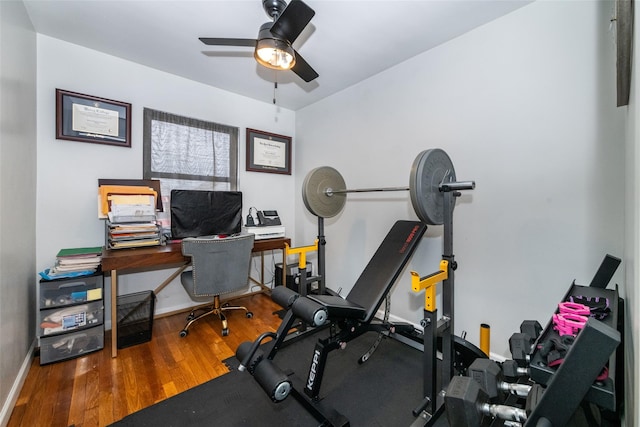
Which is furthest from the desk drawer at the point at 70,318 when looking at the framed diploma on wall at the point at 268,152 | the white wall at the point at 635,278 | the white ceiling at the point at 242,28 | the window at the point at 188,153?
the white wall at the point at 635,278

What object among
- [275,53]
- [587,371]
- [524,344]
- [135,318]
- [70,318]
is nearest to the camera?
[587,371]

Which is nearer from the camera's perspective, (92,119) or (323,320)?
(323,320)

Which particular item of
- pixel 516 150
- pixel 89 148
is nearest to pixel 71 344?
pixel 89 148

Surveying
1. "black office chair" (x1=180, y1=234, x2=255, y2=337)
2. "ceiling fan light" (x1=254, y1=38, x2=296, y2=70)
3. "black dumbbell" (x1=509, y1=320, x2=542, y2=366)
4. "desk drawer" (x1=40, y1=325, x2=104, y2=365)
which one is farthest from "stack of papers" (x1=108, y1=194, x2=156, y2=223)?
"black dumbbell" (x1=509, y1=320, x2=542, y2=366)

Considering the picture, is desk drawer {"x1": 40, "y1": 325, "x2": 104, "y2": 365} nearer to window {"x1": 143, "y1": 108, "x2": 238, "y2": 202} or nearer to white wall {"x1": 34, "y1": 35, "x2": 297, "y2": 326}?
white wall {"x1": 34, "y1": 35, "x2": 297, "y2": 326}

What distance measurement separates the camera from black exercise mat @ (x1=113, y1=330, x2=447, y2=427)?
149cm

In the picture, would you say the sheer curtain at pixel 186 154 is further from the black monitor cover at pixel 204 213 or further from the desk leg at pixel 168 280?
the desk leg at pixel 168 280

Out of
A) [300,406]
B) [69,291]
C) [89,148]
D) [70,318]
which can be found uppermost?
[89,148]

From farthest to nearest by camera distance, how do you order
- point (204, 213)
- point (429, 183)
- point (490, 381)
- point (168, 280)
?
point (204, 213)
point (168, 280)
point (429, 183)
point (490, 381)

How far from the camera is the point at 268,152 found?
3480 mm

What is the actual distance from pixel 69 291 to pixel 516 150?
3.44 meters

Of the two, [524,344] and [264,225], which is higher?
[264,225]

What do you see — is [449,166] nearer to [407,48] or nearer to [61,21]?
[407,48]

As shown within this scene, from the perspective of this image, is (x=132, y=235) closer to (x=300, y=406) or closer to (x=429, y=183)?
(x=300, y=406)
